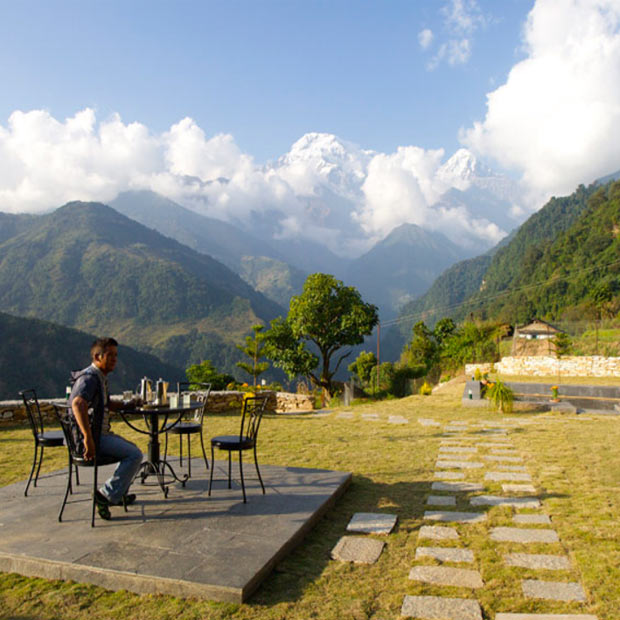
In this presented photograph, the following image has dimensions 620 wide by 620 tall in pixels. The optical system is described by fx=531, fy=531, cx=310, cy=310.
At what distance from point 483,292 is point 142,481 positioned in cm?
9234

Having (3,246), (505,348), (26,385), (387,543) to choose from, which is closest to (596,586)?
(387,543)

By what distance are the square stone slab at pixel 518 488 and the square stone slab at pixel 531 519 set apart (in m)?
0.65

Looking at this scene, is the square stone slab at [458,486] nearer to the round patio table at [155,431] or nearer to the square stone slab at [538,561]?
the square stone slab at [538,561]

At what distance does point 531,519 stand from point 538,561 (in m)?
A: 0.77

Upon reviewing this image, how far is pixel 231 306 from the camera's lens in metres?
102

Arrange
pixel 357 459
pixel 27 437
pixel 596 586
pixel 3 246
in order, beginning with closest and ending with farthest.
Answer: pixel 596 586 < pixel 357 459 < pixel 27 437 < pixel 3 246

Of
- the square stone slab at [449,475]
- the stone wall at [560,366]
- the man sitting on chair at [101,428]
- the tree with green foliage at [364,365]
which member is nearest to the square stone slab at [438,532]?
the square stone slab at [449,475]

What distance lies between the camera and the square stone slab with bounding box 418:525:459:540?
3416mm

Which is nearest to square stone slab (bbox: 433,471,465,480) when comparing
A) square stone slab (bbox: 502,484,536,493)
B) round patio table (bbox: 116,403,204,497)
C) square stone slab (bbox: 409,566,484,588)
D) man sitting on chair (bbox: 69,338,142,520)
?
square stone slab (bbox: 502,484,536,493)

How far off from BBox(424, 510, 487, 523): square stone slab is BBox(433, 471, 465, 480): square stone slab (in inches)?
41.7

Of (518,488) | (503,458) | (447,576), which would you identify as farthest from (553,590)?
(503,458)

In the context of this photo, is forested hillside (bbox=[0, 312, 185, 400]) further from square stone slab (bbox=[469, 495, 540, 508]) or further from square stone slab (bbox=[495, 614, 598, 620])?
square stone slab (bbox=[495, 614, 598, 620])

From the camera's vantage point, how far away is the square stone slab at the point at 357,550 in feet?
10.1

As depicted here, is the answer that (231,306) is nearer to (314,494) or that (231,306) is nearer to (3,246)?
(3,246)
